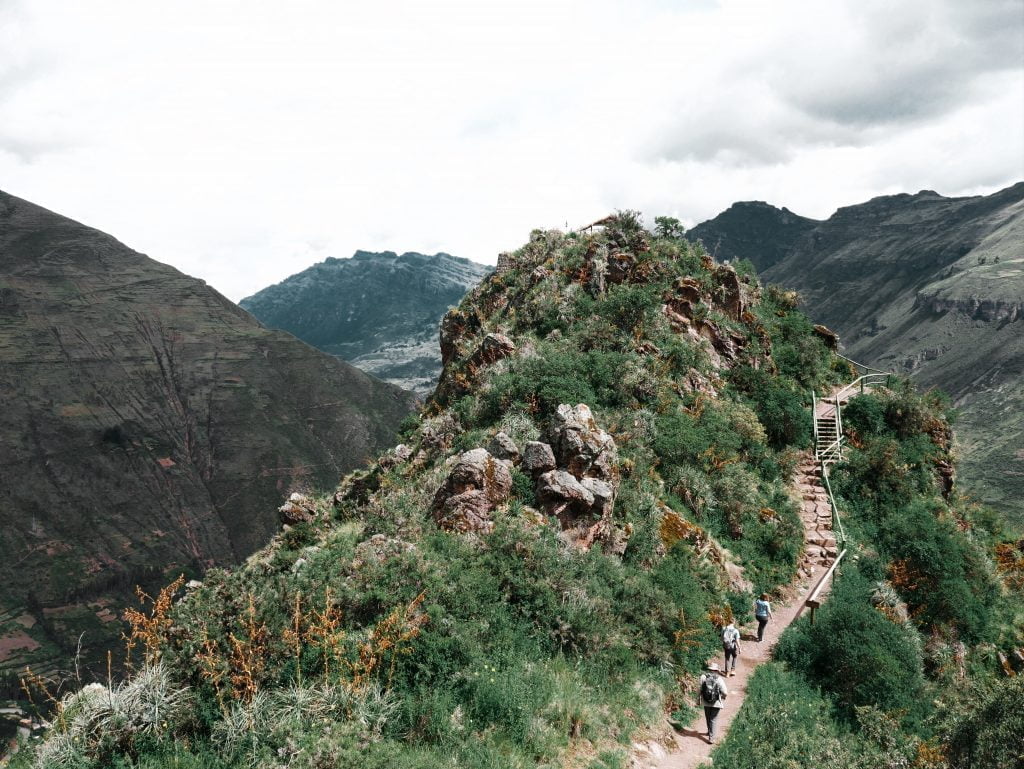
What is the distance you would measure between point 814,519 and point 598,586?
1037cm

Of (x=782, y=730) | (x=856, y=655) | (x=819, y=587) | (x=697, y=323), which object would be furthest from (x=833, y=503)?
(x=782, y=730)

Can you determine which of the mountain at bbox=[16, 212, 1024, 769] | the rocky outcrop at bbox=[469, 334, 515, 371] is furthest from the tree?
the rocky outcrop at bbox=[469, 334, 515, 371]

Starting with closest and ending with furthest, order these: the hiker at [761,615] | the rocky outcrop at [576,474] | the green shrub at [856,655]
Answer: the green shrub at [856,655] → the rocky outcrop at [576,474] → the hiker at [761,615]

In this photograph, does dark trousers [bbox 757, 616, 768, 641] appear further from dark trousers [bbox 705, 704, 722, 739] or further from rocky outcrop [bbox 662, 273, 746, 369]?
rocky outcrop [bbox 662, 273, 746, 369]

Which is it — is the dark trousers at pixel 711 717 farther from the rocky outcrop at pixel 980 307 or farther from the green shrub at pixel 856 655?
the rocky outcrop at pixel 980 307

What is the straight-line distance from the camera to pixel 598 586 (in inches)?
389

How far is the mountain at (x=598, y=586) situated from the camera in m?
6.36

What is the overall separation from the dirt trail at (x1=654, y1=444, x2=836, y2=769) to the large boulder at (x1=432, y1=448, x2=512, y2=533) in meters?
4.70

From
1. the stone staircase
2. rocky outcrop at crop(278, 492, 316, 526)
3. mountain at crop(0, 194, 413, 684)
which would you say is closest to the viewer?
the stone staircase

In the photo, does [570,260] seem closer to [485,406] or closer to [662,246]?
[662,246]

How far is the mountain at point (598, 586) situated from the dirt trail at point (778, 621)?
0.11 metres

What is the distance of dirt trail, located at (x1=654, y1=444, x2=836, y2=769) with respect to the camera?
8465 millimetres

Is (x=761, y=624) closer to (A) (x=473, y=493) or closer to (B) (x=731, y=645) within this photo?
(B) (x=731, y=645)

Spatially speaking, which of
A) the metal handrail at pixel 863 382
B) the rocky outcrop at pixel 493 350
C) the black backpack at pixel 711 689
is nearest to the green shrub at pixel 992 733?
the black backpack at pixel 711 689
